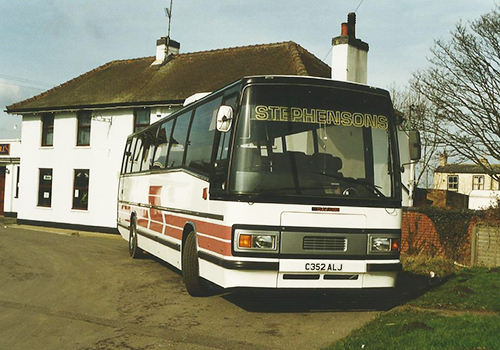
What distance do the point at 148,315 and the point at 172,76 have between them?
64.0 ft

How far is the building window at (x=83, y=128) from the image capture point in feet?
86.4

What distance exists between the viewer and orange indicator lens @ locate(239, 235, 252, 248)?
7.08 meters

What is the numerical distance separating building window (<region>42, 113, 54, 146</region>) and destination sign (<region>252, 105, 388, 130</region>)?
22547 mm

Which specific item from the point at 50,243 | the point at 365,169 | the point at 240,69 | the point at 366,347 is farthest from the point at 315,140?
the point at 240,69

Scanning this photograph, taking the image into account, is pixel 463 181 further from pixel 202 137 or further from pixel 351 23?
pixel 202 137

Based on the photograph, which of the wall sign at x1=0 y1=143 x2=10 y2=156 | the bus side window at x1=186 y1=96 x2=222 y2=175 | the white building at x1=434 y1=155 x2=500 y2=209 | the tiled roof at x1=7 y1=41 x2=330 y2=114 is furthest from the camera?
the white building at x1=434 y1=155 x2=500 y2=209

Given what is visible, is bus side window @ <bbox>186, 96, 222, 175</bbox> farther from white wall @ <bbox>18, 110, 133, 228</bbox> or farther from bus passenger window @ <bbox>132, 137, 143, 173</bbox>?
white wall @ <bbox>18, 110, 133, 228</bbox>

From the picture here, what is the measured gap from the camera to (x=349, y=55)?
63.5 ft

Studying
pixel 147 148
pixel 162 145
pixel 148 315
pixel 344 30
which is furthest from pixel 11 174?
pixel 148 315

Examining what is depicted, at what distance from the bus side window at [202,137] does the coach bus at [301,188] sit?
0.20 meters

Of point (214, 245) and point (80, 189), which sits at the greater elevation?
point (80, 189)

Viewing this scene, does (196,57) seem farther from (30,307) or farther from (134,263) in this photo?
(30,307)

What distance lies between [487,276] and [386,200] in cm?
559

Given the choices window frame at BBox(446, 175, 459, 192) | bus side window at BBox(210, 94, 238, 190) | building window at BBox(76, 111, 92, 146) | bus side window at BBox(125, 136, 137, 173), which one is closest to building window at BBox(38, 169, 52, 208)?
building window at BBox(76, 111, 92, 146)
